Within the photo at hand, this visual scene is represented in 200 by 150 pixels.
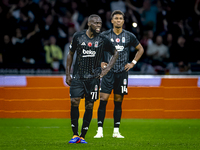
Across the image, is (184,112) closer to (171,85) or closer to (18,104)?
(171,85)

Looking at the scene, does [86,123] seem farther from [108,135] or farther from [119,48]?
[119,48]

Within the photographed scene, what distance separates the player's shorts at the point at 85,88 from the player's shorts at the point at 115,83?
94cm

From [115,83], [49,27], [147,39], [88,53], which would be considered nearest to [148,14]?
[147,39]

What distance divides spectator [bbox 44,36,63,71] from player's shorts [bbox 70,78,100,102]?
5.20 m

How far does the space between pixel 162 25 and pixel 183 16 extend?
0.88 metres

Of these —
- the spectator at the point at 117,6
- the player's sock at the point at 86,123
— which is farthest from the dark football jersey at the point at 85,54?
the spectator at the point at 117,6

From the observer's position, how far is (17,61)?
10.7 metres

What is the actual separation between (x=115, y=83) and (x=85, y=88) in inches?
46.8

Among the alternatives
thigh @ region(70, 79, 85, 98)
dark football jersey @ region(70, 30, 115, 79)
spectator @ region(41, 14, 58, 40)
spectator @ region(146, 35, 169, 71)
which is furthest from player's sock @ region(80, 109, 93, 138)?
spectator @ region(41, 14, 58, 40)

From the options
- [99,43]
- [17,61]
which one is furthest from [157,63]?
[99,43]

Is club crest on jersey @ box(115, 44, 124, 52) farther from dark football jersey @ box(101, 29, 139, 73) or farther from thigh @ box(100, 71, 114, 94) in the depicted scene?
thigh @ box(100, 71, 114, 94)

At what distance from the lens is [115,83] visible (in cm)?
687

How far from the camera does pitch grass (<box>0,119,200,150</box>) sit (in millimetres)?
5648

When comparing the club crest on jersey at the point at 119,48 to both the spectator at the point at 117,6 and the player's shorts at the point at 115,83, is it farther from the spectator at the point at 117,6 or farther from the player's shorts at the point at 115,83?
the spectator at the point at 117,6
